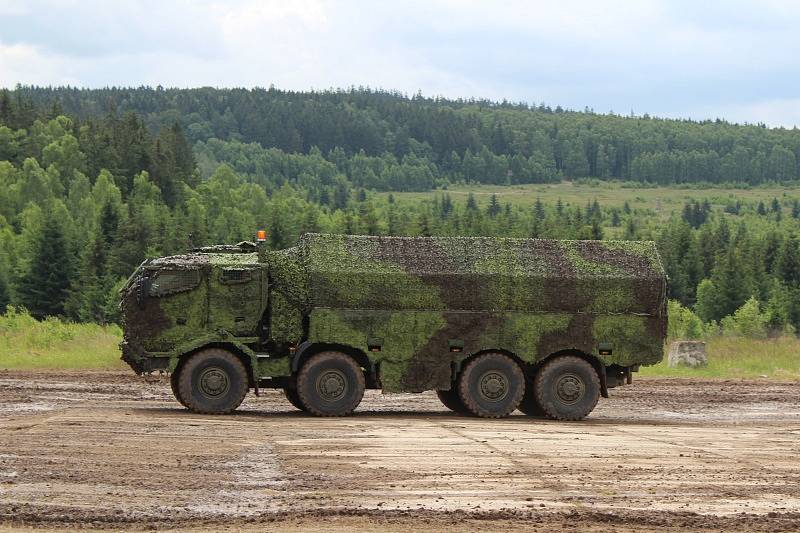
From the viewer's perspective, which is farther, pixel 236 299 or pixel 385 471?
pixel 236 299

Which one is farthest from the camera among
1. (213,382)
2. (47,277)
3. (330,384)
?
(47,277)

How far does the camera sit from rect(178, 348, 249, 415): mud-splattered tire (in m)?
22.3

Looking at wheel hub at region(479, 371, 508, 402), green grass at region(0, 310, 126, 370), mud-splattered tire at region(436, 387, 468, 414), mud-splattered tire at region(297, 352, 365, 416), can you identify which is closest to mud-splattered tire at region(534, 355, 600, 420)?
wheel hub at region(479, 371, 508, 402)

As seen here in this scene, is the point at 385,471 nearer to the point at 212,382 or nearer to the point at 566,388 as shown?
the point at 212,382

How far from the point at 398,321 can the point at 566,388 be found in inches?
132

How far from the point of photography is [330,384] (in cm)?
2259

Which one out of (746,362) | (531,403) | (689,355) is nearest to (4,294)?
(689,355)

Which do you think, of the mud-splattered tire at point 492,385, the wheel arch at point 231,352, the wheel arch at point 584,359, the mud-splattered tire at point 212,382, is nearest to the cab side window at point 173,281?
the wheel arch at point 231,352

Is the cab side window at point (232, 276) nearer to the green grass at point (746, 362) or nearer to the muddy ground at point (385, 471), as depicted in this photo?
the muddy ground at point (385, 471)

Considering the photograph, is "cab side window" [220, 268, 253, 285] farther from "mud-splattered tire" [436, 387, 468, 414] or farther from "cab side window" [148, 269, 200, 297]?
"mud-splattered tire" [436, 387, 468, 414]

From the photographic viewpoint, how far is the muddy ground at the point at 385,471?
12008mm

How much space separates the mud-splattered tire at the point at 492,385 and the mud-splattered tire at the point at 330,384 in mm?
1961

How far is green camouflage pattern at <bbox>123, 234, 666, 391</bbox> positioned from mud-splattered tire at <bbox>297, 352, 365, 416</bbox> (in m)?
0.34

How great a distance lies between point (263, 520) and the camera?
11758 mm
